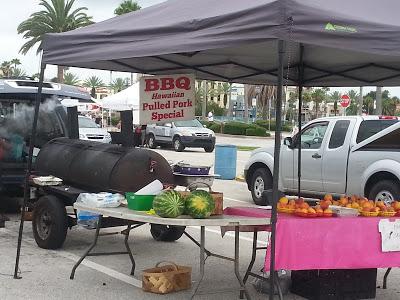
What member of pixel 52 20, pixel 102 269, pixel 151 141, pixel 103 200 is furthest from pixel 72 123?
pixel 52 20

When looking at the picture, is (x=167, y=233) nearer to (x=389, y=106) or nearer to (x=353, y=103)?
(x=389, y=106)

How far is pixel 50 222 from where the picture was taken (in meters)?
7.89

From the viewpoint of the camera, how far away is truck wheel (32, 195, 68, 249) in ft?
25.4

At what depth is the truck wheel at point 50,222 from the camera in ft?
25.4

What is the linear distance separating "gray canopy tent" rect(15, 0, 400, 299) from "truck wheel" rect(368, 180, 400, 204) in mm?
2953

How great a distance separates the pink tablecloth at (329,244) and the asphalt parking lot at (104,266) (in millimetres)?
1121

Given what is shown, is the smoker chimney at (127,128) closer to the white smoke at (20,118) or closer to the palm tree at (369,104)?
the white smoke at (20,118)

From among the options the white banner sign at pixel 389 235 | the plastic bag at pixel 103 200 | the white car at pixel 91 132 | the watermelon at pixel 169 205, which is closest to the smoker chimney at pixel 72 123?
the plastic bag at pixel 103 200

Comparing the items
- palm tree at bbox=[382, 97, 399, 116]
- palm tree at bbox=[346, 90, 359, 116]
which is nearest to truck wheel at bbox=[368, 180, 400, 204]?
palm tree at bbox=[382, 97, 399, 116]

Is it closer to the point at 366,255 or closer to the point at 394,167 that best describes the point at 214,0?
the point at 366,255

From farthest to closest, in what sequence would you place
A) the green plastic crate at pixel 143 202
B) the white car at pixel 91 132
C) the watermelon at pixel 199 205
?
the white car at pixel 91 132 → the green plastic crate at pixel 143 202 → the watermelon at pixel 199 205

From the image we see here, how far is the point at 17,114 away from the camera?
1005cm

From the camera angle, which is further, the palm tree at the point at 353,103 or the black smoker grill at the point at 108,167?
the palm tree at the point at 353,103

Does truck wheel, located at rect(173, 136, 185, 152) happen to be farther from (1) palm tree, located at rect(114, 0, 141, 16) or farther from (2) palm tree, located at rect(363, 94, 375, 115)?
(2) palm tree, located at rect(363, 94, 375, 115)
